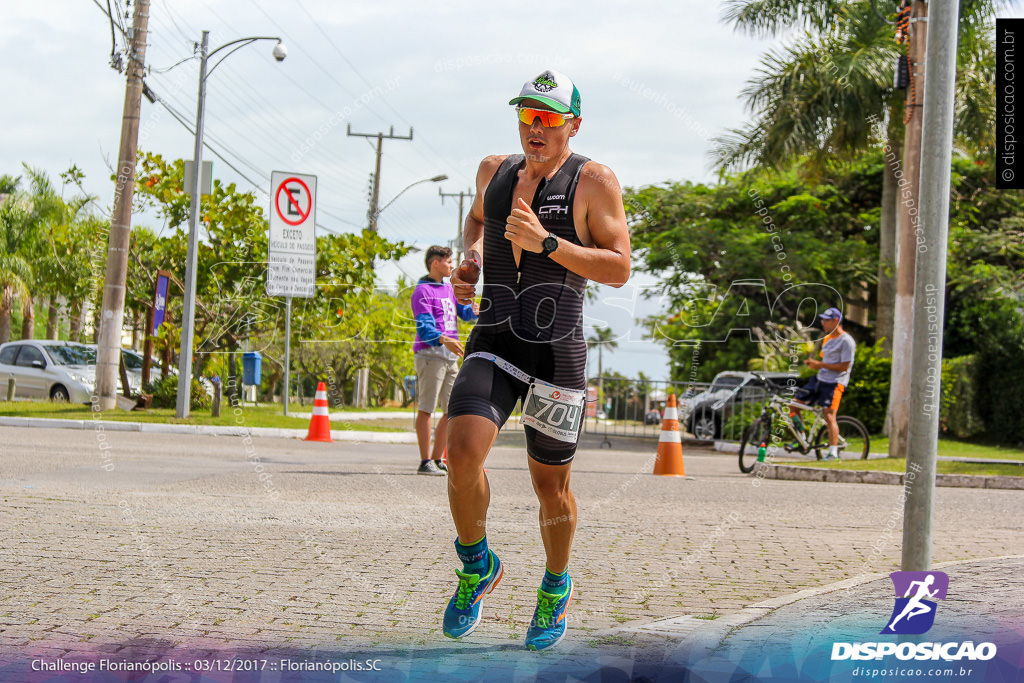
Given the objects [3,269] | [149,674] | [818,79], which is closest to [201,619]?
[149,674]

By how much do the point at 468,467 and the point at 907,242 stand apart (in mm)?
11584

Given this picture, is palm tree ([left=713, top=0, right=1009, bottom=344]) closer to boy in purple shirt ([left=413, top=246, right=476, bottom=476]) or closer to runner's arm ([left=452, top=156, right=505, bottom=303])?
boy in purple shirt ([left=413, top=246, right=476, bottom=476])

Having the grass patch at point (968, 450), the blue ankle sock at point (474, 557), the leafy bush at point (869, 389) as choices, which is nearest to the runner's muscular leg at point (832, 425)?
the grass patch at point (968, 450)

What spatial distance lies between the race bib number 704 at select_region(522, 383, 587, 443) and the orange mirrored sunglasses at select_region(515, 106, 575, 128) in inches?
37.8

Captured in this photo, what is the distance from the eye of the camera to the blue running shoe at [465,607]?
379 cm

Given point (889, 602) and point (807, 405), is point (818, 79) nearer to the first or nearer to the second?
point (807, 405)

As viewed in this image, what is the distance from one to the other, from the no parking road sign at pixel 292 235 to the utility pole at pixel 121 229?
2.58 m

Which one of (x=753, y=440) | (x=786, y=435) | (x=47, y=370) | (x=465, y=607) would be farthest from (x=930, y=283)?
(x=47, y=370)

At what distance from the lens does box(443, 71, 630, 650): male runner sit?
3842mm

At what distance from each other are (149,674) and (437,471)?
6.91m

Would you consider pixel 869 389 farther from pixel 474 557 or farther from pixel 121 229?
pixel 474 557

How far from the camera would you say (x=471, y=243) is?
13.9 feet

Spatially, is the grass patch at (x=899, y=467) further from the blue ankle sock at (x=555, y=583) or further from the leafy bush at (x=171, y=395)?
the leafy bush at (x=171, y=395)

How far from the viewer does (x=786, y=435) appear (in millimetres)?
13602
